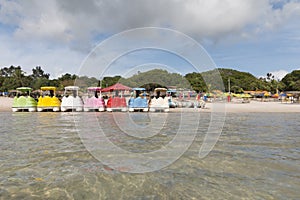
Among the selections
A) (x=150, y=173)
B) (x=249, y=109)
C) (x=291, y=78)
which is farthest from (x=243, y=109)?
(x=291, y=78)

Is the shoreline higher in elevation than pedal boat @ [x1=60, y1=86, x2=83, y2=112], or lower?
lower

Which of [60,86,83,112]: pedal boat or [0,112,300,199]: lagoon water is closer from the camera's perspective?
[0,112,300,199]: lagoon water

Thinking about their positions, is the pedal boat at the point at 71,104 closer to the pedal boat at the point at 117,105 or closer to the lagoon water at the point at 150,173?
the pedal boat at the point at 117,105

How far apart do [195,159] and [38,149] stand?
4770 mm

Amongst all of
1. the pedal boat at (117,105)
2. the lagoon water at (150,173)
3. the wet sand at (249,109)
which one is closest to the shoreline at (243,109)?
the wet sand at (249,109)

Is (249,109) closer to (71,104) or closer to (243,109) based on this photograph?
(243,109)

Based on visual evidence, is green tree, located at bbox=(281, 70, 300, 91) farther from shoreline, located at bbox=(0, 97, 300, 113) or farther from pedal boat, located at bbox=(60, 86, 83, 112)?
pedal boat, located at bbox=(60, 86, 83, 112)

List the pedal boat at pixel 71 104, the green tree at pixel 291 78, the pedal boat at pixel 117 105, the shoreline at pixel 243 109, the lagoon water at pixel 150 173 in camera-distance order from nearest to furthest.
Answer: the lagoon water at pixel 150 173 < the pedal boat at pixel 71 104 < the pedal boat at pixel 117 105 < the shoreline at pixel 243 109 < the green tree at pixel 291 78

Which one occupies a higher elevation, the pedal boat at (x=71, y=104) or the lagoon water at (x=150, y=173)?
the pedal boat at (x=71, y=104)

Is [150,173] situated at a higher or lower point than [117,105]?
lower

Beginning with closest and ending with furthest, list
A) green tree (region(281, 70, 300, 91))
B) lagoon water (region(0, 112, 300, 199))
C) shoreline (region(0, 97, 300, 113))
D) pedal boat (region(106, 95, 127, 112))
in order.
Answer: lagoon water (region(0, 112, 300, 199)) < pedal boat (region(106, 95, 127, 112)) < shoreline (region(0, 97, 300, 113)) < green tree (region(281, 70, 300, 91))

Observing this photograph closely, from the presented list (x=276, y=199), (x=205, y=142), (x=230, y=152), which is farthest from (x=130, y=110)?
(x=276, y=199)

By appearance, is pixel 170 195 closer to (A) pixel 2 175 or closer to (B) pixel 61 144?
(A) pixel 2 175

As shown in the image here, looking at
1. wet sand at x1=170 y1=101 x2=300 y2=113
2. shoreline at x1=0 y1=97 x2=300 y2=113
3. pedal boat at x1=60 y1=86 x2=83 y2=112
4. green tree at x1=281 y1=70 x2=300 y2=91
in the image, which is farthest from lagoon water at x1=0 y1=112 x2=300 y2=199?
green tree at x1=281 y1=70 x2=300 y2=91
